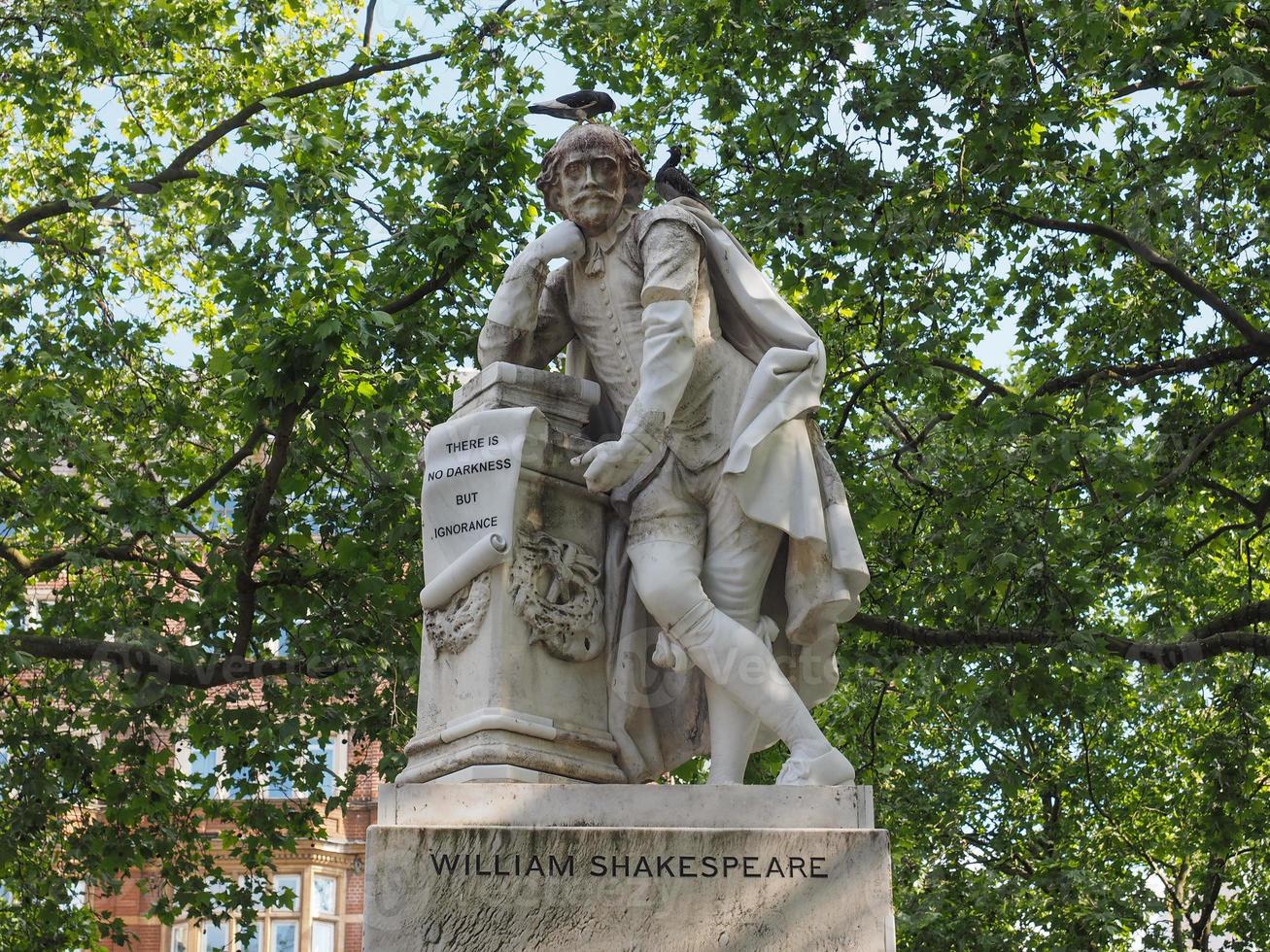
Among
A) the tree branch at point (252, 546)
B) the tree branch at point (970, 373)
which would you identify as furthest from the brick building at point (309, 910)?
the tree branch at point (970, 373)

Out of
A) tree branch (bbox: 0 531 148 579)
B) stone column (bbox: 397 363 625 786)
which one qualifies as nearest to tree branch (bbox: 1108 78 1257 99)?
stone column (bbox: 397 363 625 786)

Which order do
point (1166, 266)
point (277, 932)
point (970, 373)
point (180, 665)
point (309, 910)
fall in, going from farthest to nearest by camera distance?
point (277, 932), point (309, 910), point (970, 373), point (180, 665), point (1166, 266)

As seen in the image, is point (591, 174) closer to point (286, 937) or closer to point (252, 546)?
point (252, 546)

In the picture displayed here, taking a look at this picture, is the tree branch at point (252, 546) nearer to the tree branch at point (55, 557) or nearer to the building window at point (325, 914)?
the tree branch at point (55, 557)

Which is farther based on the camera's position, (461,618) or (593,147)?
(593,147)

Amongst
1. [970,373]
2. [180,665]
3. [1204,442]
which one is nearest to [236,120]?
[180,665]

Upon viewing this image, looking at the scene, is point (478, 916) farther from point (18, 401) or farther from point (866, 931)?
point (18, 401)

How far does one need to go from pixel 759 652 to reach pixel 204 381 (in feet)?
34.6

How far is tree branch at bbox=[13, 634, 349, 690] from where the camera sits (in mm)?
12602

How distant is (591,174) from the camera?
639 centimetres

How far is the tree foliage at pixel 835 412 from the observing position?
1235cm

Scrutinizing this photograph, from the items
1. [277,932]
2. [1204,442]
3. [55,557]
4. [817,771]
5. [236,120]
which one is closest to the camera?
[817,771]

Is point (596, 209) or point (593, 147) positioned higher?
point (593, 147)

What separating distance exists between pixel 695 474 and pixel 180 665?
752 cm
